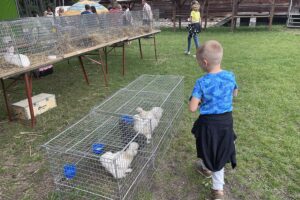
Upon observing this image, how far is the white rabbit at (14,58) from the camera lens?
3.63 metres

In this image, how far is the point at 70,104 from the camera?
483 cm

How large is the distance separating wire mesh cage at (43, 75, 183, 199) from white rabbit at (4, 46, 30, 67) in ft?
3.66

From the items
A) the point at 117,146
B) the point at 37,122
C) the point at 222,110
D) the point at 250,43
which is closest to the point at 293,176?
the point at 222,110

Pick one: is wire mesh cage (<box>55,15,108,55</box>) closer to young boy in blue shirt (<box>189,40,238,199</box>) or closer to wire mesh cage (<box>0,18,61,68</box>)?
wire mesh cage (<box>0,18,61,68</box>)

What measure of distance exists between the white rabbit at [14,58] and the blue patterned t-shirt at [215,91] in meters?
2.52

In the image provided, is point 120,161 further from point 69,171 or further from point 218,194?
point 218,194

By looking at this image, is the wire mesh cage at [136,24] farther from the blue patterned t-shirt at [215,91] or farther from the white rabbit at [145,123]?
the blue patterned t-shirt at [215,91]

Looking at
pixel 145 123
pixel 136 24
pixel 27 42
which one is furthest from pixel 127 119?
pixel 136 24

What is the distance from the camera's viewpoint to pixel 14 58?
11.9 feet

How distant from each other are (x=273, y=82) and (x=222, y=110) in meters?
3.75

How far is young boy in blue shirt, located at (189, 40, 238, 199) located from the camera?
2.16 metres

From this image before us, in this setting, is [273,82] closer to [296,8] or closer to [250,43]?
[250,43]

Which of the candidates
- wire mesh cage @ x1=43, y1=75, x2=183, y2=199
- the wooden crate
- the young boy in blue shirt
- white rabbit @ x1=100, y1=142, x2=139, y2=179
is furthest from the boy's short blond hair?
the wooden crate

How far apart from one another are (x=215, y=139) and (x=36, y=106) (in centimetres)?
314
